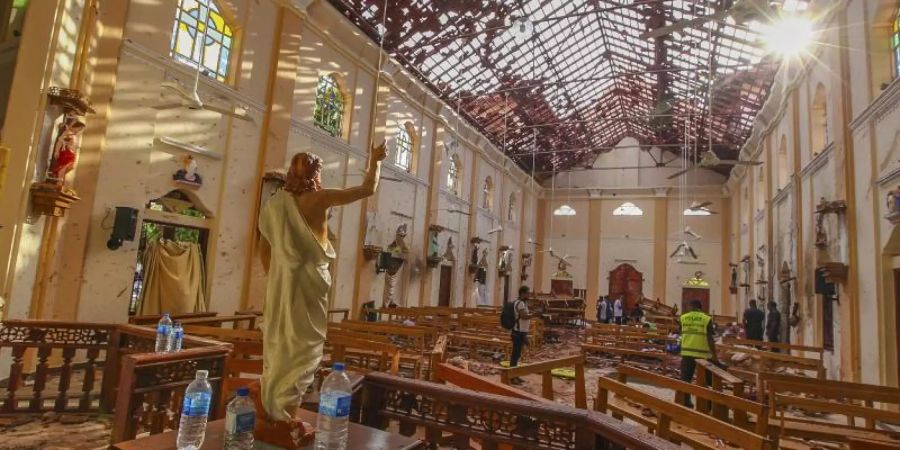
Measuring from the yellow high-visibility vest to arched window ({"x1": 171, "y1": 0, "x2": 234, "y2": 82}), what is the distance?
9.01 meters

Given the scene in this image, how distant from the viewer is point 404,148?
15.2 m

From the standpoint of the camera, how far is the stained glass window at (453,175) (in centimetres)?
1842

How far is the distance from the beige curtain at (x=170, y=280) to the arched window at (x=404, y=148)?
7216 mm

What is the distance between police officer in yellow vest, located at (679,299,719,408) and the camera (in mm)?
7164

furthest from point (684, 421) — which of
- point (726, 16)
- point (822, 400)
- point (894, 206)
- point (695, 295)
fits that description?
point (695, 295)

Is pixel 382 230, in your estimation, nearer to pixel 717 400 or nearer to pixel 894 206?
pixel 894 206

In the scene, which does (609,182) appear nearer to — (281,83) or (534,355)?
(534,355)

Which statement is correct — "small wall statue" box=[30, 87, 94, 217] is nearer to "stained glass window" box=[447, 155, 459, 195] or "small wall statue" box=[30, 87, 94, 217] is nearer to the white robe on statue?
the white robe on statue

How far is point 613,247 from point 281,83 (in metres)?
20.3

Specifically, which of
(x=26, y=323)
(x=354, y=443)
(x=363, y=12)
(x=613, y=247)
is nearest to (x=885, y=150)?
(x=354, y=443)

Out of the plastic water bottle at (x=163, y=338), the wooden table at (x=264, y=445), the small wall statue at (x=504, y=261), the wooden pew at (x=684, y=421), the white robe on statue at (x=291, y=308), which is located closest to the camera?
the wooden table at (x=264, y=445)

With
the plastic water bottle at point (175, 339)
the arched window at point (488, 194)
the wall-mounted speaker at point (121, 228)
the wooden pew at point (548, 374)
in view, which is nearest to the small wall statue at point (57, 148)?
the wall-mounted speaker at point (121, 228)

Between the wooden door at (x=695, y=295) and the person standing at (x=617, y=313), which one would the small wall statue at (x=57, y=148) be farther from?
the wooden door at (x=695, y=295)

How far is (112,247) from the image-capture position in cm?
731
